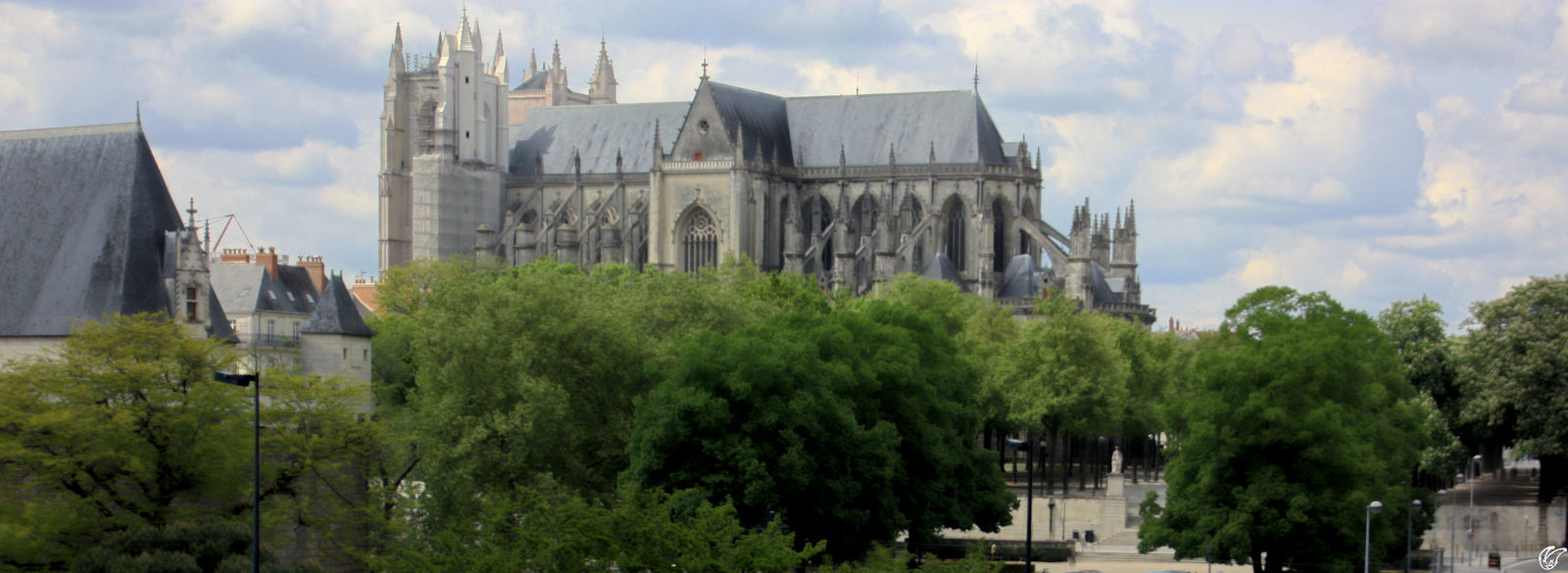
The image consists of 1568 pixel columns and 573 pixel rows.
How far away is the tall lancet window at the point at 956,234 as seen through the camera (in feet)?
377

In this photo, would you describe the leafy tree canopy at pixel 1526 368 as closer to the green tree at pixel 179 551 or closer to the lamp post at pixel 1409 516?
the lamp post at pixel 1409 516

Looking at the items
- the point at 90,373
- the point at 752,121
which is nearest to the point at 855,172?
the point at 752,121

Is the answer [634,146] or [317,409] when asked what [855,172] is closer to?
[634,146]

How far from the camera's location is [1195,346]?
105m

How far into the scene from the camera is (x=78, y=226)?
5366 centimetres

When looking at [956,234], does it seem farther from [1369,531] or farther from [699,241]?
[1369,531]

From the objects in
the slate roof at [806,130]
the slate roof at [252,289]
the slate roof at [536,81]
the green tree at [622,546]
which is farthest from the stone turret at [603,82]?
the green tree at [622,546]

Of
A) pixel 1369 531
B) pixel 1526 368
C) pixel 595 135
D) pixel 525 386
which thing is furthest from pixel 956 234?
pixel 525 386

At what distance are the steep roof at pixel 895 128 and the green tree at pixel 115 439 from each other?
71.8m

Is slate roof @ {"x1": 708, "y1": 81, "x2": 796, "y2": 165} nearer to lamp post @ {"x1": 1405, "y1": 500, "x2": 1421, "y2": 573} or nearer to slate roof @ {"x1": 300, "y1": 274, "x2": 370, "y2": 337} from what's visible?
slate roof @ {"x1": 300, "y1": 274, "x2": 370, "y2": 337}

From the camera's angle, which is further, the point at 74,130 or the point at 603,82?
the point at 603,82

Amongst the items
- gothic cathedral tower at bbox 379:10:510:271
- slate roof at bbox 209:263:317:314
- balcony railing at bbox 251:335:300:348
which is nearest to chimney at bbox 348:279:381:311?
gothic cathedral tower at bbox 379:10:510:271

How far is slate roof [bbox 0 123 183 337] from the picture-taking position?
172ft

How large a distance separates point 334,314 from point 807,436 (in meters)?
16.7
